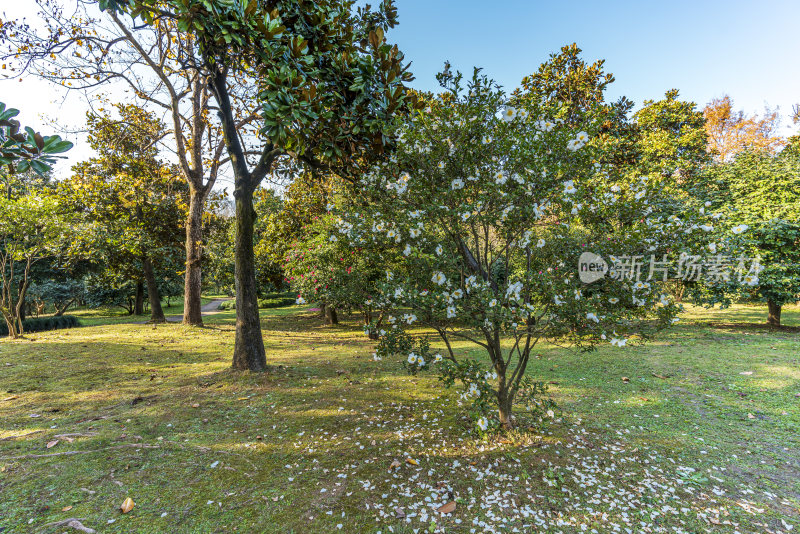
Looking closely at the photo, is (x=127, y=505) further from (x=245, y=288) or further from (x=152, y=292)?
(x=152, y=292)

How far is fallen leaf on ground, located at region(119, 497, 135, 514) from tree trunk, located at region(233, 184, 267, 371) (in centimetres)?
319

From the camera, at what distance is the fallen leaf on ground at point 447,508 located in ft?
8.28

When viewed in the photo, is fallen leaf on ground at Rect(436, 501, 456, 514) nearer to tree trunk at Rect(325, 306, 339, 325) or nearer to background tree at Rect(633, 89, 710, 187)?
tree trunk at Rect(325, 306, 339, 325)

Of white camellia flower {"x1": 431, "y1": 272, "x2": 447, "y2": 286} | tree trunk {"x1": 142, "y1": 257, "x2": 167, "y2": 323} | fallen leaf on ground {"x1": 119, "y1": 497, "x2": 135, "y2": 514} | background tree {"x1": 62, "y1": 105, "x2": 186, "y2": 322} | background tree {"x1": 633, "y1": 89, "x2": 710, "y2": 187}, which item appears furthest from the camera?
tree trunk {"x1": 142, "y1": 257, "x2": 167, "y2": 323}

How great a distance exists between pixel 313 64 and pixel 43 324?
16649mm

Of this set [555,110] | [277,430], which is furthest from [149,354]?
[555,110]

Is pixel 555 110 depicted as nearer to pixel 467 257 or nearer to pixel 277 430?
pixel 467 257

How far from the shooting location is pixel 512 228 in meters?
3.28

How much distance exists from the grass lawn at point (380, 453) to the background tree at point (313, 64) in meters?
3.22

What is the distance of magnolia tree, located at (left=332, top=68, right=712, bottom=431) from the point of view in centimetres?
297

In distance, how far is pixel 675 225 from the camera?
299 cm

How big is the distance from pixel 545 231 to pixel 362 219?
77.0 inches

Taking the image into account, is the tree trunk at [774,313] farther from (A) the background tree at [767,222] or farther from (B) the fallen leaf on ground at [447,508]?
(B) the fallen leaf on ground at [447,508]

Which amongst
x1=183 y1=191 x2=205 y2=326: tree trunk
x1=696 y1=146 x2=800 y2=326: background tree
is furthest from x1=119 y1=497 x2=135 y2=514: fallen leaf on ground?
x1=696 y1=146 x2=800 y2=326: background tree
